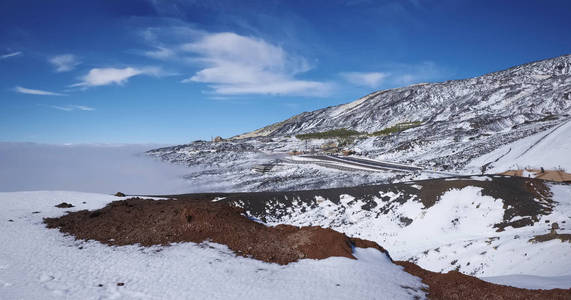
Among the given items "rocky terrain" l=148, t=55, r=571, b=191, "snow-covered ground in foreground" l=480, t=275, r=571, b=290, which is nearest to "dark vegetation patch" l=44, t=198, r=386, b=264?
"snow-covered ground in foreground" l=480, t=275, r=571, b=290

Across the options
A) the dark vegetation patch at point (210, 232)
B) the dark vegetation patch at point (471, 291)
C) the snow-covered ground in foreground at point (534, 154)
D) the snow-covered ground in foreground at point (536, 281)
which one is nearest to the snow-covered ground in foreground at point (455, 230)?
the snow-covered ground in foreground at point (536, 281)

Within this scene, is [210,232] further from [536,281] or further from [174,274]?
[536,281]

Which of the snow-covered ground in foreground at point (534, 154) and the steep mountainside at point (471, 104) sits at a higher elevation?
the steep mountainside at point (471, 104)

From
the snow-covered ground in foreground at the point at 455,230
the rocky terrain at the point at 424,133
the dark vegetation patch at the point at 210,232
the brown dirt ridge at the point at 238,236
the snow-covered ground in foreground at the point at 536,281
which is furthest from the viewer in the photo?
the rocky terrain at the point at 424,133

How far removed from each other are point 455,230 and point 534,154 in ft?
102

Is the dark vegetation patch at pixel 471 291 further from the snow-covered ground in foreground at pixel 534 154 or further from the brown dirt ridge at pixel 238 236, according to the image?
the snow-covered ground in foreground at pixel 534 154

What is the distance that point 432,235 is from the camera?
25469 mm

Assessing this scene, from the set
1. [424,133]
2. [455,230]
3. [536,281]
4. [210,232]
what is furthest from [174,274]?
[424,133]

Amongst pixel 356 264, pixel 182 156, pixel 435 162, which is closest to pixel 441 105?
→ pixel 435 162

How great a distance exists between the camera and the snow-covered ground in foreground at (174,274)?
9.51 metres

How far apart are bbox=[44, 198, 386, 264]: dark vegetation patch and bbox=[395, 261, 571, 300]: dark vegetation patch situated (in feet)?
10.1

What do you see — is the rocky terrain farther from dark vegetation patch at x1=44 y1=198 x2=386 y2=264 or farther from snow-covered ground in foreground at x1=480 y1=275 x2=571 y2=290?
dark vegetation patch at x1=44 y1=198 x2=386 y2=264

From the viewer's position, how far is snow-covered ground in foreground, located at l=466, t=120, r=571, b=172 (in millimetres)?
41656

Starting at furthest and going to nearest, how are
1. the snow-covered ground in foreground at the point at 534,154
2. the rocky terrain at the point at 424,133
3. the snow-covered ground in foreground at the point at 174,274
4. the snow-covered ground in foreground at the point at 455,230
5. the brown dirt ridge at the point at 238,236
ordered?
the rocky terrain at the point at 424,133, the snow-covered ground in foreground at the point at 534,154, the snow-covered ground in foreground at the point at 455,230, the brown dirt ridge at the point at 238,236, the snow-covered ground in foreground at the point at 174,274
